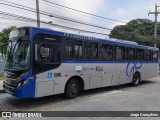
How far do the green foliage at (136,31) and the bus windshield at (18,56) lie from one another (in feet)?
106

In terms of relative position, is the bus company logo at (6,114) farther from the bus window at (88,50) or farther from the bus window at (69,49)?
the bus window at (88,50)

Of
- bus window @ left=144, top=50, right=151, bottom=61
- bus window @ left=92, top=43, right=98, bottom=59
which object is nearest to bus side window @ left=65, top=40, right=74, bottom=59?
bus window @ left=92, top=43, right=98, bottom=59

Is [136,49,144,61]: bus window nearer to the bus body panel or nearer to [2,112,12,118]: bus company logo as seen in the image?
the bus body panel

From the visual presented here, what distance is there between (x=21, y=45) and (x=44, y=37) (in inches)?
37.2

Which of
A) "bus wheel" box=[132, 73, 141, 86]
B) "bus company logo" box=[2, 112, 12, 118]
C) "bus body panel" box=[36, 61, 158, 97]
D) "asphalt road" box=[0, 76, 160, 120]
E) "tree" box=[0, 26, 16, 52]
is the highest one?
"tree" box=[0, 26, 16, 52]

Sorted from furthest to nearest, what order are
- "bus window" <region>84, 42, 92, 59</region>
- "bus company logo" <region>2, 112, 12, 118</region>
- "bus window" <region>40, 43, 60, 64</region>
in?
"bus window" <region>84, 42, 92, 59</region>
"bus window" <region>40, 43, 60, 64</region>
"bus company logo" <region>2, 112, 12, 118</region>

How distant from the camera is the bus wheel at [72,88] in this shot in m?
10.4

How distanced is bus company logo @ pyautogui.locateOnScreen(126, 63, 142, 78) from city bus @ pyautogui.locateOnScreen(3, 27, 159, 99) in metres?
0.54

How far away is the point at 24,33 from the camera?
9.07m

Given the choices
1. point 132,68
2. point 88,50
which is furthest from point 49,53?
point 132,68

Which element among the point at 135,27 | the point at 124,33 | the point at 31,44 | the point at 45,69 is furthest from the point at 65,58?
the point at 135,27

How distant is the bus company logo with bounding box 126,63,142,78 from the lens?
49.0 feet

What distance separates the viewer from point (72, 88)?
10664 millimetres

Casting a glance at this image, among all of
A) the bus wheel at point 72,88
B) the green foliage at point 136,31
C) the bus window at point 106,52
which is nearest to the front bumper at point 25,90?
the bus wheel at point 72,88
